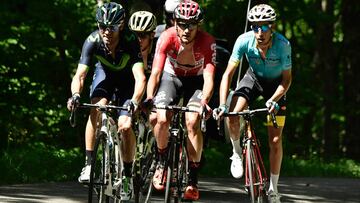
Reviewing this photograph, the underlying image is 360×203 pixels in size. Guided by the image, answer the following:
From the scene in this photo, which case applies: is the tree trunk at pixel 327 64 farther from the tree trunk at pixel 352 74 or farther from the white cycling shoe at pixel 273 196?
the white cycling shoe at pixel 273 196

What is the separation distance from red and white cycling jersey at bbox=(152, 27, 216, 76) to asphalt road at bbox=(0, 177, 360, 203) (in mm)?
1928

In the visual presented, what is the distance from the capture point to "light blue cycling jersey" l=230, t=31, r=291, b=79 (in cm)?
1006

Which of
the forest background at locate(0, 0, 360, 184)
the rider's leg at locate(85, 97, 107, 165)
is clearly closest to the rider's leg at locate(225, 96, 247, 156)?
the rider's leg at locate(85, 97, 107, 165)

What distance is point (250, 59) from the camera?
10.2 meters

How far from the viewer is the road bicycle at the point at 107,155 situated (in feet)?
30.5

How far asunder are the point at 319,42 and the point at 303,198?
1617 centimetres

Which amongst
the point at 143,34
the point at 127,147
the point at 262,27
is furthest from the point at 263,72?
the point at 143,34

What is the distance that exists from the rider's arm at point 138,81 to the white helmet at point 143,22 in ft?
6.04

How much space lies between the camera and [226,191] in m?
13.2

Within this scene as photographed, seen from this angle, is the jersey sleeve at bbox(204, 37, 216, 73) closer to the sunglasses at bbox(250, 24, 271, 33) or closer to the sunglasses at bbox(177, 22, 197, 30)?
the sunglasses at bbox(177, 22, 197, 30)

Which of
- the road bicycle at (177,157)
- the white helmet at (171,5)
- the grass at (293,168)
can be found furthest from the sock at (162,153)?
the grass at (293,168)

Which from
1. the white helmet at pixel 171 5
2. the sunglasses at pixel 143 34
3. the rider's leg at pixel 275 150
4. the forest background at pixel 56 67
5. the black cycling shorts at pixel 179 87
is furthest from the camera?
the forest background at pixel 56 67

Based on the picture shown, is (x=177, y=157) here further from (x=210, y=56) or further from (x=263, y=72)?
(x=263, y=72)

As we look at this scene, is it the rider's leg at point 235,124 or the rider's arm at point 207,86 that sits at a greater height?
the rider's arm at point 207,86
